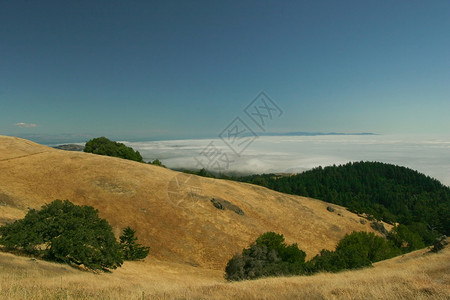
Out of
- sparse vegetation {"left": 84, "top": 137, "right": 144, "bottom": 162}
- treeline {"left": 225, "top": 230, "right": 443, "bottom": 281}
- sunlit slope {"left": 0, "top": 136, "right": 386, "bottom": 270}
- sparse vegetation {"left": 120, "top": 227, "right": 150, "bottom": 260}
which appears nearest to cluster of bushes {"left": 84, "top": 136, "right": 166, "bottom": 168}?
sparse vegetation {"left": 84, "top": 137, "right": 144, "bottom": 162}

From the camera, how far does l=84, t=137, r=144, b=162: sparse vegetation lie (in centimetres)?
7569

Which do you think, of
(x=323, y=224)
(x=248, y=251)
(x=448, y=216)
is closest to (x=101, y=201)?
(x=248, y=251)

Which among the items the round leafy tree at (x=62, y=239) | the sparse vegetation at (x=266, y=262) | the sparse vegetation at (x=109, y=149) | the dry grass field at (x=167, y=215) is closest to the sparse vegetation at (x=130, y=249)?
the dry grass field at (x=167, y=215)

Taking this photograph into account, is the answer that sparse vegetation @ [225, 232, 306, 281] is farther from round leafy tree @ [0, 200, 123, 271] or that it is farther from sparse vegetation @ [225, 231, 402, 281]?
round leafy tree @ [0, 200, 123, 271]

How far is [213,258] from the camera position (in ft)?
108

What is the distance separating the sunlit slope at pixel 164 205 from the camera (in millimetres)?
34469

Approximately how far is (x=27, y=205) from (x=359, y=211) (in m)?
78.5

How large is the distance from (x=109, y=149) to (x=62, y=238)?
206 ft

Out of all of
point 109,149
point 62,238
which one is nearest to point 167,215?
point 62,238

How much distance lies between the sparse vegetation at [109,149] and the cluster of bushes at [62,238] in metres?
58.0

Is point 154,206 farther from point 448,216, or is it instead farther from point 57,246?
point 448,216

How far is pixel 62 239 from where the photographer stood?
1844 centimetres

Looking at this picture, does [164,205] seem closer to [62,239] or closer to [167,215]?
[167,215]

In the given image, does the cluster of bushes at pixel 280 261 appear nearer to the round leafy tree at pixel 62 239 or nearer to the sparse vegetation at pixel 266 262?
the sparse vegetation at pixel 266 262
